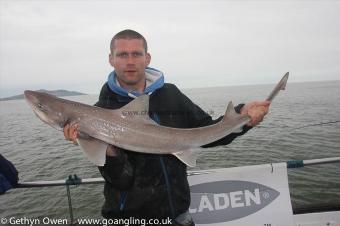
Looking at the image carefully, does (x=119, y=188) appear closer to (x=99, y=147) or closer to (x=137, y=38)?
(x=99, y=147)

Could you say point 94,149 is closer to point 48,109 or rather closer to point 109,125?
point 109,125

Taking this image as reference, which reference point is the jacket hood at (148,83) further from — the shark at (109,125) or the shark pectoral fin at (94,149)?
the shark pectoral fin at (94,149)

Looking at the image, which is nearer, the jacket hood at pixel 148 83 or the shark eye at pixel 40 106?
the shark eye at pixel 40 106

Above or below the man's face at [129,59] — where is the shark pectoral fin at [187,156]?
below

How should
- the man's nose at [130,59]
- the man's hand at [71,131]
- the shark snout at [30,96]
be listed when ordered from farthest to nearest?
the man's nose at [130,59] → the shark snout at [30,96] → the man's hand at [71,131]

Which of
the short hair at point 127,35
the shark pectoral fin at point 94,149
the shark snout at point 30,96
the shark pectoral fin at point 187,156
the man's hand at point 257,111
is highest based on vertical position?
the short hair at point 127,35

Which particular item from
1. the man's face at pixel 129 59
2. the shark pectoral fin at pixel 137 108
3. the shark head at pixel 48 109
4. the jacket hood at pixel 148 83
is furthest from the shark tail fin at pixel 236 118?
the shark head at pixel 48 109

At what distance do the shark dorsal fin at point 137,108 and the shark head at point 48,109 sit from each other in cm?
72

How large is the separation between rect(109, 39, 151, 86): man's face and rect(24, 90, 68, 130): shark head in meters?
0.88

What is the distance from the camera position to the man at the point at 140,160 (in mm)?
3703

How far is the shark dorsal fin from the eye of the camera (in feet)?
12.1

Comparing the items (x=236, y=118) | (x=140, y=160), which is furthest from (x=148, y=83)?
(x=236, y=118)

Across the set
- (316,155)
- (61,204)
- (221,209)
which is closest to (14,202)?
(61,204)

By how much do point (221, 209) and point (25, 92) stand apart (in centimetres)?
345
